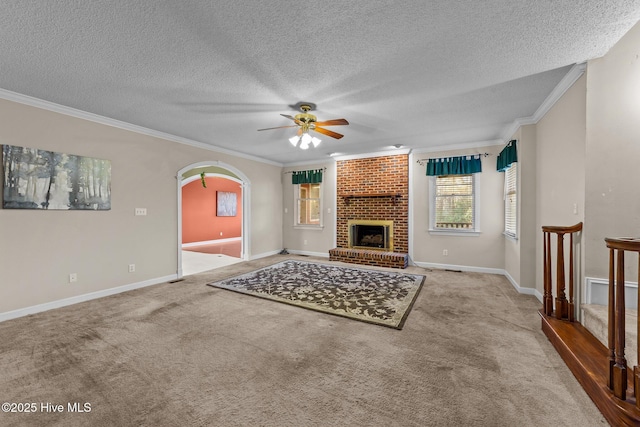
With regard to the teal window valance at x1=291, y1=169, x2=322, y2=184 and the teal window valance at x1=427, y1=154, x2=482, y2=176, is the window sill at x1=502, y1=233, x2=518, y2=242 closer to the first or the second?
the teal window valance at x1=427, y1=154, x2=482, y2=176

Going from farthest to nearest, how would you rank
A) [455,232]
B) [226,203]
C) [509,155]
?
[226,203]
[455,232]
[509,155]

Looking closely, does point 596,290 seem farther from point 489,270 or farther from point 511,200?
point 489,270

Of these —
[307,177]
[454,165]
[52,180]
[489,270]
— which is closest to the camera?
[52,180]

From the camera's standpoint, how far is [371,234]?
627 cm

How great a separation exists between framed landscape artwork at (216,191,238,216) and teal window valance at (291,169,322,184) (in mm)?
4270

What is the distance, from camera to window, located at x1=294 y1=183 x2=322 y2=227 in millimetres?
6961

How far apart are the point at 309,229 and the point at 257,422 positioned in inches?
219

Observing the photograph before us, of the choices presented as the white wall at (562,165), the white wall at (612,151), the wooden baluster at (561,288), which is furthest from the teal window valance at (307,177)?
the white wall at (612,151)

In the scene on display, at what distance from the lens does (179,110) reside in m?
3.43

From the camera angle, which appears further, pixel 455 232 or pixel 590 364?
pixel 455 232

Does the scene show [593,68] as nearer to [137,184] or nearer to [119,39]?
[119,39]

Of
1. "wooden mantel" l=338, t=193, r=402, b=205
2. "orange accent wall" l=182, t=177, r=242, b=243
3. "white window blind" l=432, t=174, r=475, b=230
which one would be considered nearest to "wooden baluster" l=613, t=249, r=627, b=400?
"white window blind" l=432, t=174, r=475, b=230

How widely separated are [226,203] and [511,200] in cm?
929

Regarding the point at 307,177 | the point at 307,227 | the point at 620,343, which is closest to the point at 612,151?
the point at 620,343
